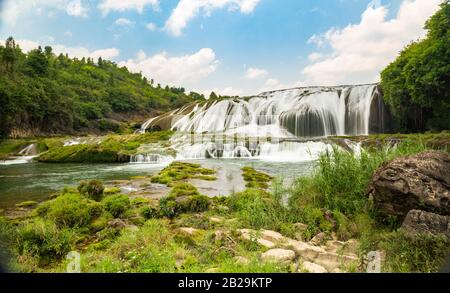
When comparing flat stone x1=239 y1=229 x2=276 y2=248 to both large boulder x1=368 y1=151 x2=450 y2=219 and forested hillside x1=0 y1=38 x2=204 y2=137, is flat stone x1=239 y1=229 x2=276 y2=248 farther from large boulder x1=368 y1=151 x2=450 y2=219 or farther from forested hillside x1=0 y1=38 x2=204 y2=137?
forested hillside x1=0 y1=38 x2=204 y2=137

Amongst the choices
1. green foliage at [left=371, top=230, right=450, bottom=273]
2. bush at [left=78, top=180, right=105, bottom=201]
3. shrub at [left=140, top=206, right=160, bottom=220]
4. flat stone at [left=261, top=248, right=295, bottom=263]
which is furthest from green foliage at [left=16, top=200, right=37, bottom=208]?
green foliage at [left=371, top=230, right=450, bottom=273]

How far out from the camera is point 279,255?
3561mm

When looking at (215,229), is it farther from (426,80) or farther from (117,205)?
(426,80)

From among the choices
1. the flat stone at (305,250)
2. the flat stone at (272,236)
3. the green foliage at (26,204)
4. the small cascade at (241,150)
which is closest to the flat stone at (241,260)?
the flat stone at (305,250)

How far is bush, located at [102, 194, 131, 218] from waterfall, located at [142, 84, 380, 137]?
985 inches

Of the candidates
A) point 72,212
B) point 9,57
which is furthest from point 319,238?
point 9,57

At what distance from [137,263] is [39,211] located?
433 centimetres

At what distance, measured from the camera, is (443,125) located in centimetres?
2142

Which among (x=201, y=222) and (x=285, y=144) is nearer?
(x=201, y=222)

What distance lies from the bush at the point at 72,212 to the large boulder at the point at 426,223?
17.7 ft

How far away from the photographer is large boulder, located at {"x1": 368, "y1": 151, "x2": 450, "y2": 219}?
158 inches

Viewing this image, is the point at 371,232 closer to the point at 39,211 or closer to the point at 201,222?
the point at 201,222
